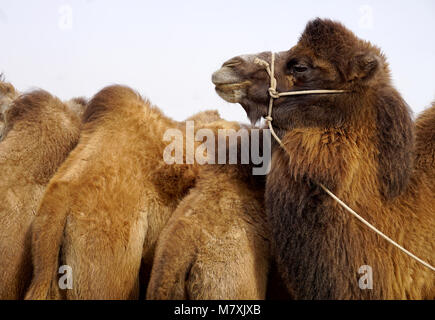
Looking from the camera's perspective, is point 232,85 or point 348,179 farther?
point 232,85

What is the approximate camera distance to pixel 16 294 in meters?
4.09

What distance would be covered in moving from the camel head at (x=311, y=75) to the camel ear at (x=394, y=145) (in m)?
0.23

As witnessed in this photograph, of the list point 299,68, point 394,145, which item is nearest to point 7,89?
point 299,68

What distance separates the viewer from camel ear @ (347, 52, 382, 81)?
3.53 metres

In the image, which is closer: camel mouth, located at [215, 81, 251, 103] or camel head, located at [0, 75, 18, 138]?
camel mouth, located at [215, 81, 251, 103]

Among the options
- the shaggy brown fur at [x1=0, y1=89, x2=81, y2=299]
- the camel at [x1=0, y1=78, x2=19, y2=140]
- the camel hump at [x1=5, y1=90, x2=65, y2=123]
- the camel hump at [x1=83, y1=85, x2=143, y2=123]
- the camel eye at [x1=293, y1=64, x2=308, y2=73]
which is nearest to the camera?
the camel eye at [x1=293, y1=64, x2=308, y2=73]

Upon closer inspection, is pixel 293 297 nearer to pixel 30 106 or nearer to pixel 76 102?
pixel 30 106

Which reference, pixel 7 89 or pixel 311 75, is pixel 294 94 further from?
pixel 7 89

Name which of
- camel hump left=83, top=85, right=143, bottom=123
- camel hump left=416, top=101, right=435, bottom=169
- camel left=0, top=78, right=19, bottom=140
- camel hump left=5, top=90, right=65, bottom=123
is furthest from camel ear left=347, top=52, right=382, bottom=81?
camel left=0, top=78, right=19, bottom=140

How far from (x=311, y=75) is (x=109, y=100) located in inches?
71.4

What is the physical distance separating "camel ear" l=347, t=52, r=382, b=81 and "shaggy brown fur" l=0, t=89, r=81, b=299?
8.77 feet

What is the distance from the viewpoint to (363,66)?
11.7 feet

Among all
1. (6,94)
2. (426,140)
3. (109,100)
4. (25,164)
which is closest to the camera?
(426,140)

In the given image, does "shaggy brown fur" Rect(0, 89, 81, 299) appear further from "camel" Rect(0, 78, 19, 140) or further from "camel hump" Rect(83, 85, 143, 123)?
"camel" Rect(0, 78, 19, 140)
